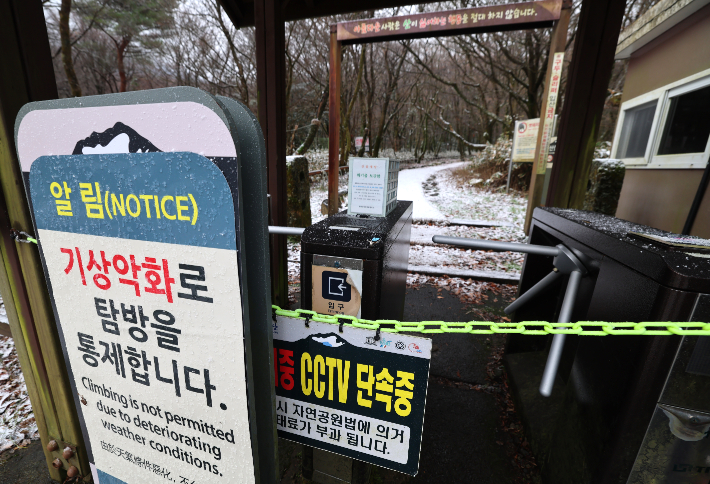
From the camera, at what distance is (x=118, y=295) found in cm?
92

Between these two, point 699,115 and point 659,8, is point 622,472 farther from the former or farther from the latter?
point 659,8

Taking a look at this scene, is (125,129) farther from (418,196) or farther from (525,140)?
(418,196)

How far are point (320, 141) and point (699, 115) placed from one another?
18.1 m

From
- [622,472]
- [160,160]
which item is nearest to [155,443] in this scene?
[160,160]

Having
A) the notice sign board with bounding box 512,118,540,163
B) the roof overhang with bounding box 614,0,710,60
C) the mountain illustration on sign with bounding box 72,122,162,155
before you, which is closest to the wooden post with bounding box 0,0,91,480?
the mountain illustration on sign with bounding box 72,122,162,155

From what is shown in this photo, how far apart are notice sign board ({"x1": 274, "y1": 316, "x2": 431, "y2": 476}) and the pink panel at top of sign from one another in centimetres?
54

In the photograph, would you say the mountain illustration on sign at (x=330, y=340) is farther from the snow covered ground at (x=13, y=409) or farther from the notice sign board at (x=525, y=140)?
the notice sign board at (x=525, y=140)

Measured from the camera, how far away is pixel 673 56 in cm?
449

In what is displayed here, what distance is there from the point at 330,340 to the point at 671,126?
6.12 metres

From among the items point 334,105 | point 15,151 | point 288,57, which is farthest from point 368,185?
point 288,57

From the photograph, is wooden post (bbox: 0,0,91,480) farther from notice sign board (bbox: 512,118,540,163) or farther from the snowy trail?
notice sign board (bbox: 512,118,540,163)

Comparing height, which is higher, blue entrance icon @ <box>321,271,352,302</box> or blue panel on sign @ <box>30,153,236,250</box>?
blue panel on sign @ <box>30,153,236,250</box>

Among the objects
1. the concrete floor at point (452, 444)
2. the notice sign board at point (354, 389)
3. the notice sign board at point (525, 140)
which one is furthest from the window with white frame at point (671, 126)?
the notice sign board at point (354, 389)

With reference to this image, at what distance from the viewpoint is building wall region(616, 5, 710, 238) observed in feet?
12.9
